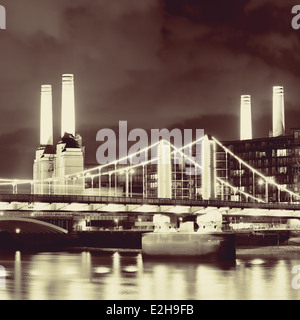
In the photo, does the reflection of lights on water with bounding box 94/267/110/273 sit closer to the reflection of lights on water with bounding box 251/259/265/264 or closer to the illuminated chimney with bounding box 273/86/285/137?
the reflection of lights on water with bounding box 251/259/265/264

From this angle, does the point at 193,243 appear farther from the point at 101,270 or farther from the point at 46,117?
the point at 46,117

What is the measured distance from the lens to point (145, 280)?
5106 centimetres

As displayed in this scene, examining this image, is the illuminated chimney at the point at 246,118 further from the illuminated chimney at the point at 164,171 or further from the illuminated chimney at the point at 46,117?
the illuminated chimney at the point at 164,171

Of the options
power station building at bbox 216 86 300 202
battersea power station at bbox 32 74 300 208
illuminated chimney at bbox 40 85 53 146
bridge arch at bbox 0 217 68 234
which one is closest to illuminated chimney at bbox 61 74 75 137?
battersea power station at bbox 32 74 300 208

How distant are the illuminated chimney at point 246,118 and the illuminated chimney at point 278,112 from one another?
4015mm

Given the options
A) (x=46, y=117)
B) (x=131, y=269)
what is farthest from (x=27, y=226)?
(x=46, y=117)

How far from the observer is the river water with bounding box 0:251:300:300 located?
44.0 metres

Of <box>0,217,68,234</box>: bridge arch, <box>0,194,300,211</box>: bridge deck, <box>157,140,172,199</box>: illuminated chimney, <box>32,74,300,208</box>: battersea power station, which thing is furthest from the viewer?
<box>32,74,300,208</box>: battersea power station

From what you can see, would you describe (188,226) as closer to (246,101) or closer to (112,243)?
(112,243)

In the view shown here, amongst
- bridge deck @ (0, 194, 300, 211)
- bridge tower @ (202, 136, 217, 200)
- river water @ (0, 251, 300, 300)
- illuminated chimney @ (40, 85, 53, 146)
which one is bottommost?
river water @ (0, 251, 300, 300)

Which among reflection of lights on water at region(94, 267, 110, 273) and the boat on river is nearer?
reflection of lights on water at region(94, 267, 110, 273)

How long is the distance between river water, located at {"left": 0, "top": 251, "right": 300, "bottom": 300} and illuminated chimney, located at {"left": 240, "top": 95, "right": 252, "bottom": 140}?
7194cm

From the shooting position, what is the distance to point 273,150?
13675 centimetres
